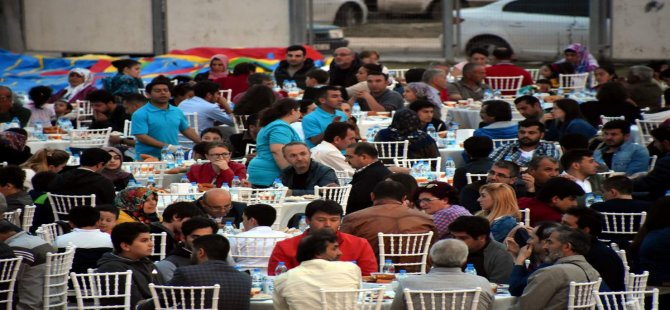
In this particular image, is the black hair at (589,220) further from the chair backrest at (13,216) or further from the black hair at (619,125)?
the black hair at (619,125)

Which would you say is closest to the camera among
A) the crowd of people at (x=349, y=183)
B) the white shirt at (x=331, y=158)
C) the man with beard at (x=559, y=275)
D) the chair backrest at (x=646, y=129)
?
the man with beard at (x=559, y=275)

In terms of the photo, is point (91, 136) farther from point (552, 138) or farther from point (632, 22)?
point (632, 22)

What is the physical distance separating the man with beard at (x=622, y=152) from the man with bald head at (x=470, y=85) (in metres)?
4.21

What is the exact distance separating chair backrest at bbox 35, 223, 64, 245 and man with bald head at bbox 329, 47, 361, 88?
8.31m

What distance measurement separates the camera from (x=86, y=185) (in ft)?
39.5

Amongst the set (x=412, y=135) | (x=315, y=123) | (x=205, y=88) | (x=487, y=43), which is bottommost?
(x=412, y=135)

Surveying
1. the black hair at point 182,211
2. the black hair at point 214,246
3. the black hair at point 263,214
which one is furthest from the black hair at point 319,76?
the black hair at point 214,246

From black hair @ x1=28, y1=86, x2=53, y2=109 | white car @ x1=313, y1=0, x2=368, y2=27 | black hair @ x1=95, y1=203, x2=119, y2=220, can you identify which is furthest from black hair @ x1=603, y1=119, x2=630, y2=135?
white car @ x1=313, y1=0, x2=368, y2=27

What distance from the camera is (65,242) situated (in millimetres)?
9766

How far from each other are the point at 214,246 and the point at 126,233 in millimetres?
641

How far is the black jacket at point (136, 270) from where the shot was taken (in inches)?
353

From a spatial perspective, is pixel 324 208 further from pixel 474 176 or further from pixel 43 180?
pixel 43 180

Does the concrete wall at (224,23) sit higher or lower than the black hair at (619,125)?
higher

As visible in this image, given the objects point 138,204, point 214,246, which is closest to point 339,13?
point 138,204
